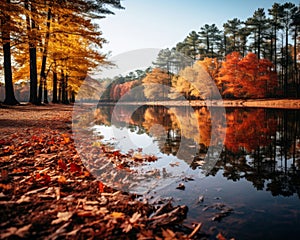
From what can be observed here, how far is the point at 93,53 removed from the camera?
1716 cm

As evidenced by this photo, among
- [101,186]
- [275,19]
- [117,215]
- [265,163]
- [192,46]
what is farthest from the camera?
[192,46]

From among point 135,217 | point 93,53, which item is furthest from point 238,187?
point 93,53

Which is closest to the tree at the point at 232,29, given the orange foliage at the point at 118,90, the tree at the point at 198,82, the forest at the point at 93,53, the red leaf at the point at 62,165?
the forest at the point at 93,53

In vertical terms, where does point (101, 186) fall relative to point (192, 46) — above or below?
below

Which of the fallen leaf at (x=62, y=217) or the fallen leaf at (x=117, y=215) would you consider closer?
the fallen leaf at (x=62, y=217)

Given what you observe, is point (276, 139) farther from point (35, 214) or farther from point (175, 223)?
point (35, 214)

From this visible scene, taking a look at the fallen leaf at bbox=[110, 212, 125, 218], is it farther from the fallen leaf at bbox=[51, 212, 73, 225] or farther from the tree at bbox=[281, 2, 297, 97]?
the tree at bbox=[281, 2, 297, 97]

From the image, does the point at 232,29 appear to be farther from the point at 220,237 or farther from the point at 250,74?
the point at 220,237

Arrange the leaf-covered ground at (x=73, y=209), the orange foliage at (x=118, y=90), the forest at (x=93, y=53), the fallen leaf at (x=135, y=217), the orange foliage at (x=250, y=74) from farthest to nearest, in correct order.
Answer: the orange foliage at (x=118, y=90) < the orange foliage at (x=250, y=74) < the forest at (x=93, y=53) < the fallen leaf at (x=135, y=217) < the leaf-covered ground at (x=73, y=209)

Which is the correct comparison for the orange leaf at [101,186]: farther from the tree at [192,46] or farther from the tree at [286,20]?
the tree at [192,46]

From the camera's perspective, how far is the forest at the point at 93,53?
12312 millimetres

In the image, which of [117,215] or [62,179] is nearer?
[117,215]

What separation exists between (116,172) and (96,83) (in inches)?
1050

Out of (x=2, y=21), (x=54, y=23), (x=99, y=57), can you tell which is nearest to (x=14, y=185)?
(x=2, y=21)
